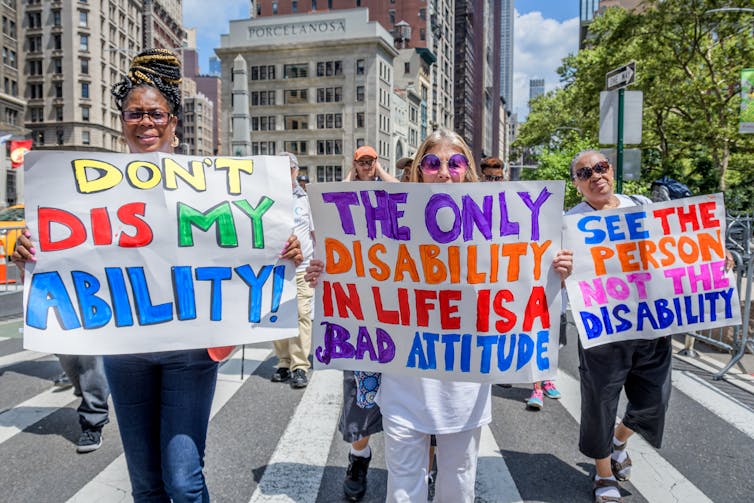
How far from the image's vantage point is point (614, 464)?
3.56 metres

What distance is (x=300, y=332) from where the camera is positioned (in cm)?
580

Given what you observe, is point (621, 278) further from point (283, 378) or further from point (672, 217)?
point (283, 378)

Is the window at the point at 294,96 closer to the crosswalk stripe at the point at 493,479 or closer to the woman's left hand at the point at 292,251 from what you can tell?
the crosswalk stripe at the point at 493,479

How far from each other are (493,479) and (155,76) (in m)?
2.94

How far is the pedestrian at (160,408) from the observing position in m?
2.31

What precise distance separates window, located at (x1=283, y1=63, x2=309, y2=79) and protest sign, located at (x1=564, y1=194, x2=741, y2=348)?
7316 centimetres

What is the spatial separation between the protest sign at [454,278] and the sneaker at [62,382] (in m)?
3.83

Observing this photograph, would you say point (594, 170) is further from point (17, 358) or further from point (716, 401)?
point (17, 358)

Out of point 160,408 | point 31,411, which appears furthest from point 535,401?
point 31,411

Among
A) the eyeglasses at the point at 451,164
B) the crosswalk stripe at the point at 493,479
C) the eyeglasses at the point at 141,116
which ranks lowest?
the crosswalk stripe at the point at 493,479

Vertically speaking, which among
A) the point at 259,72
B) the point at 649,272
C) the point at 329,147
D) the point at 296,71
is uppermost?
the point at 259,72

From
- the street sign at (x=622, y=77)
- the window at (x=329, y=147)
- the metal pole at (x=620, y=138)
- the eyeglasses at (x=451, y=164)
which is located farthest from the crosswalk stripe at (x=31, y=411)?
the window at (x=329, y=147)

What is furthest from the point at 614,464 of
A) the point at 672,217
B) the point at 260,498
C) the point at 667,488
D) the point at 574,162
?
the point at 260,498

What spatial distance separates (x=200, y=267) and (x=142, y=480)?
3.00ft
